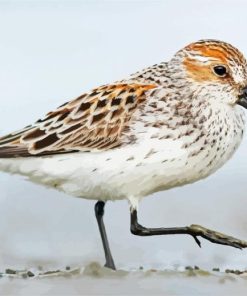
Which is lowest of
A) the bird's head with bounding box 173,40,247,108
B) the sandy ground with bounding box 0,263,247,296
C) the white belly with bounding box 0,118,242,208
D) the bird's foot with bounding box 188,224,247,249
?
the sandy ground with bounding box 0,263,247,296

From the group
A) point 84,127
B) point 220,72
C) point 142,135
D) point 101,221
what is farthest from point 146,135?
point 101,221

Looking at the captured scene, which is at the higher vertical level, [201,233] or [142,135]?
[142,135]

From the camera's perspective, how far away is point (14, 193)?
3.12 meters

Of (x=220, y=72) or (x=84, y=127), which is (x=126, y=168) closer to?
(x=84, y=127)

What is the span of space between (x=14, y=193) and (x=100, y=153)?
421 millimetres

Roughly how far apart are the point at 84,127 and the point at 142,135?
0.59 feet

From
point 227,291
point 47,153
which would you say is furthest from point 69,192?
point 227,291

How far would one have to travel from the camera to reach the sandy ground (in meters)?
2.77

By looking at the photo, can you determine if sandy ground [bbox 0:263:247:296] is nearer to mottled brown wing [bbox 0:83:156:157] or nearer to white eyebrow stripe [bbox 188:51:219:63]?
mottled brown wing [bbox 0:83:156:157]

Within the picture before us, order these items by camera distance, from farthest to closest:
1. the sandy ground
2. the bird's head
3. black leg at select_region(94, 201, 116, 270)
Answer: black leg at select_region(94, 201, 116, 270)
the bird's head
the sandy ground

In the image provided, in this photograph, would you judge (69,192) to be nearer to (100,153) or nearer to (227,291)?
(100,153)

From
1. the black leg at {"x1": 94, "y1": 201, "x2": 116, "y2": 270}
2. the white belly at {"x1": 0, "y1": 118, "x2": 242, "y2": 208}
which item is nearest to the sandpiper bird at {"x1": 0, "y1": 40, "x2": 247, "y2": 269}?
the white belly at {"x1": 0, "y1": 118, "x2": 242, "y2": 208}

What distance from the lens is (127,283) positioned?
2.77m

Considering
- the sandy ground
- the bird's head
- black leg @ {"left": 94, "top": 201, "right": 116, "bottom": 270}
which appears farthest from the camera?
black leg @ {"left": 94, "top": 201, "right": 116, "bottom": 270}
